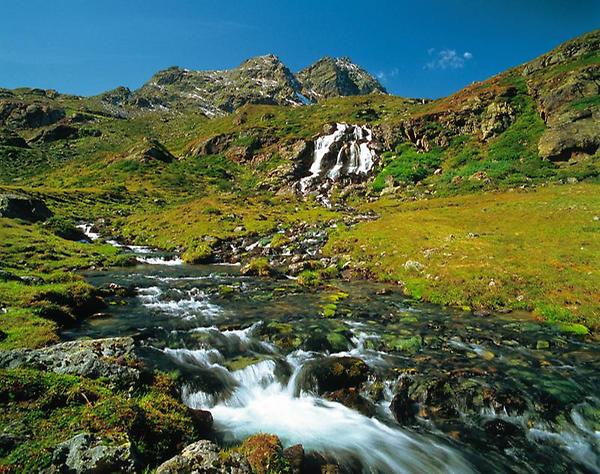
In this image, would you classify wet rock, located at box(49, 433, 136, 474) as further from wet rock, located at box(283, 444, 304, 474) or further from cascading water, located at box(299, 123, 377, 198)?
cascading water, located at box(299, 123, 377, 198)

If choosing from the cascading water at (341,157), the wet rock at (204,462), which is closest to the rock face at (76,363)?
the wet rock at (204,462)

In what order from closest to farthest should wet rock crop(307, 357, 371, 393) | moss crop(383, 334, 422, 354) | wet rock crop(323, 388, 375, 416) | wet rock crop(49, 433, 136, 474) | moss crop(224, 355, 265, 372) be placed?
wet rock crop(49, 433, 136, 474), wet rock crop(323, 388, 375, 416), wet rock crop(307, 357, 371, 393), moss crop(224, 355, 265, 372), moss crop(383, 334, 422, 354)

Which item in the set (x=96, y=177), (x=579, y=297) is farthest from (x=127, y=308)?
(x=96, y=177)

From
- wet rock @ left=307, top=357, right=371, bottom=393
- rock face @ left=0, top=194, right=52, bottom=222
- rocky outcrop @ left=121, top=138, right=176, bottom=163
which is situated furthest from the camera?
rocky outcrop @ left=121, top=138, right=176, bottom=163

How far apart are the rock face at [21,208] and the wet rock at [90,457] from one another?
55.3 metres

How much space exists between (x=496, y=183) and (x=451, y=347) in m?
56.6

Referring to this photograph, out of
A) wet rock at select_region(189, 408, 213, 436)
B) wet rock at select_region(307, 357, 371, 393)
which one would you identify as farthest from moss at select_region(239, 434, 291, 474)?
wet rock at select_region(307, 357, 371, 393)

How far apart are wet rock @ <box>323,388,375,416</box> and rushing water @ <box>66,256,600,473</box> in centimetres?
22

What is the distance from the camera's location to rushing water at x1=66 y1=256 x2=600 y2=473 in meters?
10.4

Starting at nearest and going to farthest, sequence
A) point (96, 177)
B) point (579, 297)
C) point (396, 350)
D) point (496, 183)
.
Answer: point (396, 350) → point (579, 297) → point (496, 183) → point (96, 177)

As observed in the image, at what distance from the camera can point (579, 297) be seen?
2141 centimetres

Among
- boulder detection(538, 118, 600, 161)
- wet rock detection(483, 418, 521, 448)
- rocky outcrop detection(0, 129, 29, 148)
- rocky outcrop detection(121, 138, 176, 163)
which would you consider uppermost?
rocky outcrop detection(0, 129, 29, 148)

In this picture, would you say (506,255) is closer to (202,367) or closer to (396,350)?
(396,350)

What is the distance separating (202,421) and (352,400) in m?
5.40
